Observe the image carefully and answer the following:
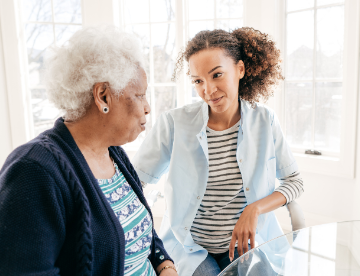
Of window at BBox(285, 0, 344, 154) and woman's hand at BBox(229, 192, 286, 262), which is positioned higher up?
window at BBox(285, 0, 344, 154)

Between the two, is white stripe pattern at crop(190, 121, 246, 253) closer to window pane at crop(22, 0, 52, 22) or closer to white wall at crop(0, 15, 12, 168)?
white wall at crop(0, 15, 12, 168)

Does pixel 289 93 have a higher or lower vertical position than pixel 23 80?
lower

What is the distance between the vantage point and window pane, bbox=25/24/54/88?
117 inches

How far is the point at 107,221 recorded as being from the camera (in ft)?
2.55

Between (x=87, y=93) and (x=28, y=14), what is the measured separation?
2.71 metres

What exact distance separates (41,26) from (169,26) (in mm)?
1282

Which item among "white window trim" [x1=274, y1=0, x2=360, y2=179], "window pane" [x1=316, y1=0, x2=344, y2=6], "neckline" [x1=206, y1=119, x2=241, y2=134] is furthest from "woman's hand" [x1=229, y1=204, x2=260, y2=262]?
"window pane" [x1=316, y1=0, x2=344, y2=6]

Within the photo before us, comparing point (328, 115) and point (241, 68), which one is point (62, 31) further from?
point (328, 115)

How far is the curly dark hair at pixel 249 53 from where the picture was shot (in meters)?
1.28

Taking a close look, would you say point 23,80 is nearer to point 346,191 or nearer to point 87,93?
point 87,93

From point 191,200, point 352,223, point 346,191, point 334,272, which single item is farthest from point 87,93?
point 346,191

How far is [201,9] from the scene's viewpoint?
2.87 metres

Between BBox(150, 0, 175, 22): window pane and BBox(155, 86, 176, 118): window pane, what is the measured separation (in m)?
0.68

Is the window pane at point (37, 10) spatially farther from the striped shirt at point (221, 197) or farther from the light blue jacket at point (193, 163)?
the striped shirt at point (221, 197)
